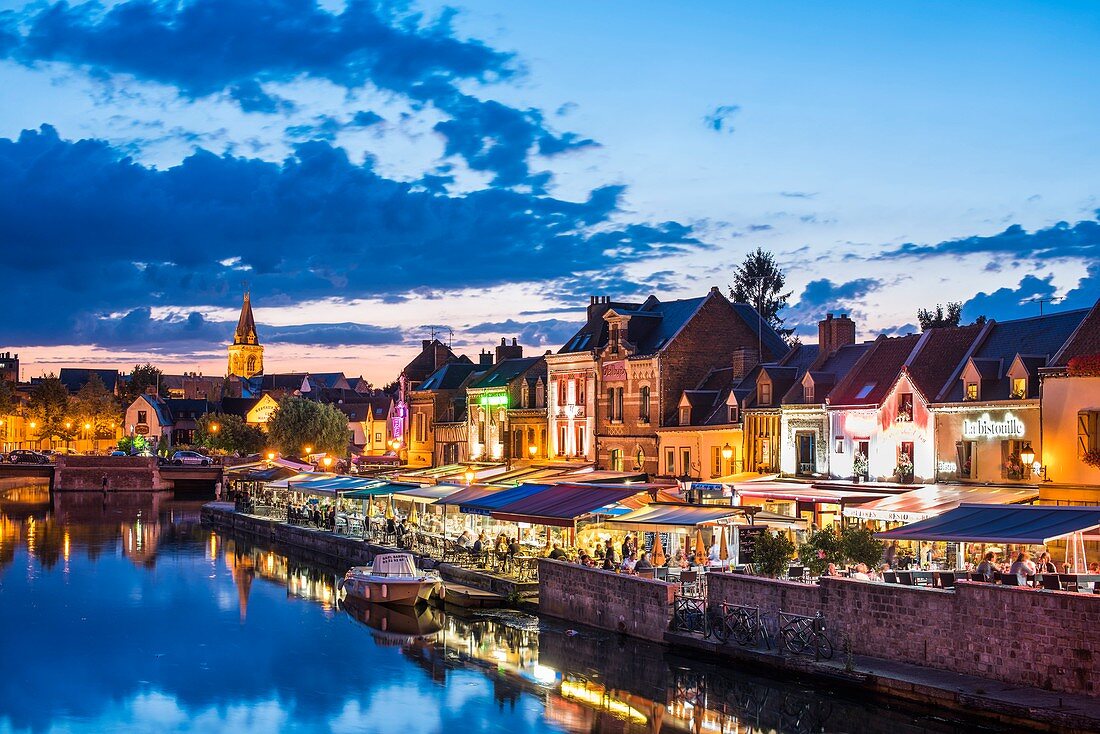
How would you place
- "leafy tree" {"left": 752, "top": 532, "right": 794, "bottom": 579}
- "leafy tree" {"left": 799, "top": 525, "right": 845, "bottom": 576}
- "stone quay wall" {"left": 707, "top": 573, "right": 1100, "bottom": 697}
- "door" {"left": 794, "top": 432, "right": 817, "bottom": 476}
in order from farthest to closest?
"door" {"left": 794, "top": 432, "right": 817, "bottom": 476} < "leafy tree" {"left": 752, "top": 532, "right": 794, "bottom": 579} < "leafy tree" {"left": 799, "top": 525, "right": 845, "bottom": 576} < "stone quay wall" {"left": 707, "top": 573, "right": 1100, "bottom": 697}

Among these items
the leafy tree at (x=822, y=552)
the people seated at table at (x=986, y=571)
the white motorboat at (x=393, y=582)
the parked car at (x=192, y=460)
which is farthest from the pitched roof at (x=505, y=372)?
the parked car at (x=192, y=460)

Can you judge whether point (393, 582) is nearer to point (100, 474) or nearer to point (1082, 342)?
point (1082, 342)

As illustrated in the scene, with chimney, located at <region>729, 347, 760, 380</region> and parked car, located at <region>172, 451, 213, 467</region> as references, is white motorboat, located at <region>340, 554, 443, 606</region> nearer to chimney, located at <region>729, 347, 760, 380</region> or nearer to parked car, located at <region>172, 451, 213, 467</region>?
chimney, located at <region>729, 347, 760, 380</region>

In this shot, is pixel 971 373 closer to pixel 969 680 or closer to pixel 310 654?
pixel 969 680

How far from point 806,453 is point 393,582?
60.0 feet

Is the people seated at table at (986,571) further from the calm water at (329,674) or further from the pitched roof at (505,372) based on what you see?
the pitched roof at (505,372)

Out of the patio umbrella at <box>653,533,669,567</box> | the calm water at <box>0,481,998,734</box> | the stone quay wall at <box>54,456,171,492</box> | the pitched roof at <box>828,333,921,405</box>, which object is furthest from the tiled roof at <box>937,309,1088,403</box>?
the stone quay wall at <box>54,456,171,492</box>

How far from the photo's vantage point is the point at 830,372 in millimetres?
52812

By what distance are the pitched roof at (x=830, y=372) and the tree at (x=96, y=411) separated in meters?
136

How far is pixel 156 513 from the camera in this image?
97250 millimetres

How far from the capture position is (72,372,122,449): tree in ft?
551

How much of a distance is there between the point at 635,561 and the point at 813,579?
7.20 m

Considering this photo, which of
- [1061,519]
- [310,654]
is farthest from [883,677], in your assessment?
[310,654]

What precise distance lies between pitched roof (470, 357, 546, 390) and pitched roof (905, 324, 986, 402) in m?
34.1
